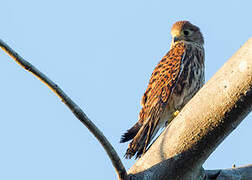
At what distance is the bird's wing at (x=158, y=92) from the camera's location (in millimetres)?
4812

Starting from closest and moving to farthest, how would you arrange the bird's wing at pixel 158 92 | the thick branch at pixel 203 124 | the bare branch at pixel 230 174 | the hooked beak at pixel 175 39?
the thick branch at pixel 203 124 < the bare branch at pixel 230 174 < the bird's wing at pixel 158 92 < the hooked beak at pixel 175 39

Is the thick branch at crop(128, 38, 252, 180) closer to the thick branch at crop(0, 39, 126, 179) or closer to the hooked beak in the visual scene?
the thick branch at crop(0, 39, 126, 179)

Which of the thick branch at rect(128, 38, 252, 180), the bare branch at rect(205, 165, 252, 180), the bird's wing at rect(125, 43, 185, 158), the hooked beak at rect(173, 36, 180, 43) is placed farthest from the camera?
the hooked beak at rect(173, 36, 180, 43)

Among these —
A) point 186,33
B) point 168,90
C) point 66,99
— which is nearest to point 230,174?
point 66,99

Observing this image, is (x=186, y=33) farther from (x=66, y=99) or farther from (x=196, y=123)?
(x=66, y=99)

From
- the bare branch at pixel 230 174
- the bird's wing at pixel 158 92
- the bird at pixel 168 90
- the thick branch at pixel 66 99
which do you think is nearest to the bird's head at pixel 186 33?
the bird at pixel 168 90

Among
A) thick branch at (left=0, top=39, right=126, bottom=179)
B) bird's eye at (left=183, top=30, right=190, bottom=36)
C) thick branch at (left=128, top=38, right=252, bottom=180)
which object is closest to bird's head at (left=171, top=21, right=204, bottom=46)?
bird's eye at (left=183, top=30, right=190, bottom=36)

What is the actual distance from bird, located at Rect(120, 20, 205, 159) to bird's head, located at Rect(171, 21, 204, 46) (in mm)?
401

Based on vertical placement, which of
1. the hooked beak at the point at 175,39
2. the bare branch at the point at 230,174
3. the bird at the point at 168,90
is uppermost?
the hooked beak at the point at 175,39

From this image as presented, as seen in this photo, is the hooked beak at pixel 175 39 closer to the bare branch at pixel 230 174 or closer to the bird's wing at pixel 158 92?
the bird's wing at pixel 158 92

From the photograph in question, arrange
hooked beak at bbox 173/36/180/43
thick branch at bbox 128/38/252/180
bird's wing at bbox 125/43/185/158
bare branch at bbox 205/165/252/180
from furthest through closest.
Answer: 1. hooked beak at bbox 173/36/180/43
2. bird's wing at bbox 125/43/185/158
3. bare branch at bbox 205/165/252/180
4. thick branch at bbox 128/38/252/180

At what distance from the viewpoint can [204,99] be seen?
2818 mm

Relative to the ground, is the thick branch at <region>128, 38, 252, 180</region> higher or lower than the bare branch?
higher

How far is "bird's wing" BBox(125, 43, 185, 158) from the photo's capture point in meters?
4.81
